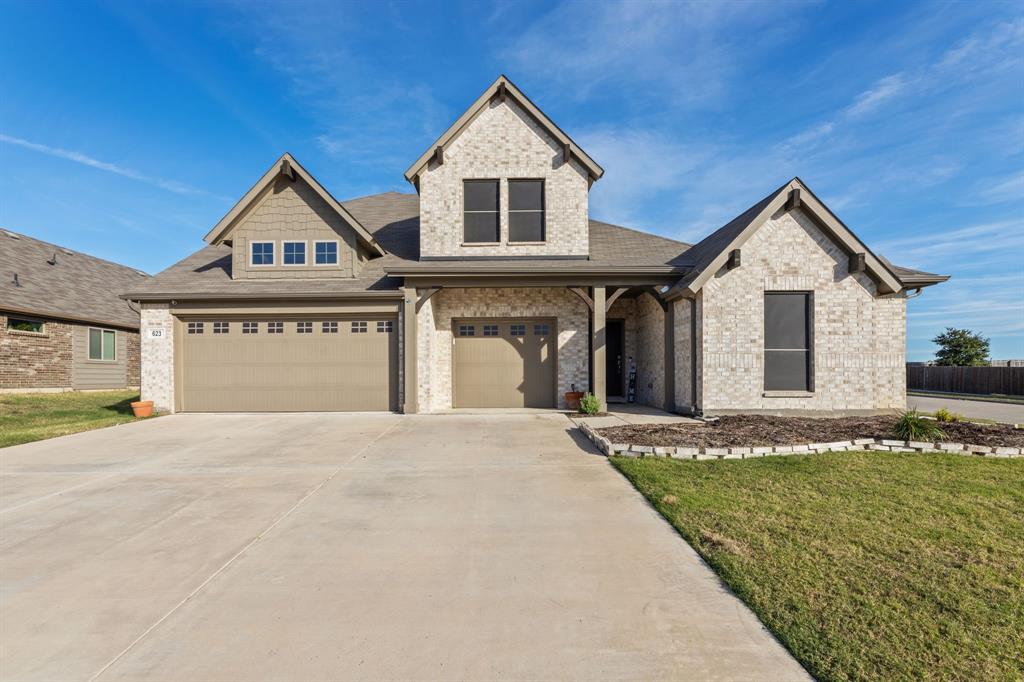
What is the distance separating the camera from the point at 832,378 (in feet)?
41.0

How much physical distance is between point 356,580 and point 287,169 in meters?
13.9

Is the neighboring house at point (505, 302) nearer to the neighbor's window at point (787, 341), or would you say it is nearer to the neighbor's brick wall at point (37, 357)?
the neighbor's window at point (787, 341)

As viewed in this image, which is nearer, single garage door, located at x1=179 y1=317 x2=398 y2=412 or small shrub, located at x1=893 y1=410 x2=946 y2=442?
Result: small shrub, located at x1=893 y1=410 x2=946 y2=442

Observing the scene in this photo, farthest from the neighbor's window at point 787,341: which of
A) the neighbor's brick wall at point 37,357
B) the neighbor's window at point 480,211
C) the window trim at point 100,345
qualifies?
the window trim at point 100,345

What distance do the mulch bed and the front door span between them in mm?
6534

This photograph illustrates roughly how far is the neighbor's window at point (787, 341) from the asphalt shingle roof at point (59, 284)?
21710 mm

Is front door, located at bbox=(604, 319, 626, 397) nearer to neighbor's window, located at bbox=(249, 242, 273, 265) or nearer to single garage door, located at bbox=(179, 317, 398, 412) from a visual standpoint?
single garage door, located at bbox=(179, 317, 398, 412)

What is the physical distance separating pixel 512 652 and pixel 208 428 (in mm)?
10977

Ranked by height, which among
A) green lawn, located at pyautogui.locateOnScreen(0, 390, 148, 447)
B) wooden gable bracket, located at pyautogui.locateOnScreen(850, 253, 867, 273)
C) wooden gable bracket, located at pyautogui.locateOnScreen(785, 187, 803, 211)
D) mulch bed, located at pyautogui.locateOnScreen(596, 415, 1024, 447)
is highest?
wooden gable bracket, located at pyautogui.locateOnScreen(785, 187, 803, 211)

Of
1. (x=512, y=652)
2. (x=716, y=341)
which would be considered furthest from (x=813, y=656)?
(x=716, y=341)

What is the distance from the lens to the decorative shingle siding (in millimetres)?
14773

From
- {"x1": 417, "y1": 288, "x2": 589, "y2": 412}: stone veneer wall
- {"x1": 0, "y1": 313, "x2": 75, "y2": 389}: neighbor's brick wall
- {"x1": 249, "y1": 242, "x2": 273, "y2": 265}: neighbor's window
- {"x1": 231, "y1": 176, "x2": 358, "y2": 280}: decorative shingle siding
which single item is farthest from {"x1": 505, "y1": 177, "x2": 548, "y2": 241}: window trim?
{"x1": 0, "y1": 313, "x2": 75, "y2": 389}: neighbor's brick wall

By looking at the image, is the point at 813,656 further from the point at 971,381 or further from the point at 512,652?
the point at 971,381

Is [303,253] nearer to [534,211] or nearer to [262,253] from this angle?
[262,253]
